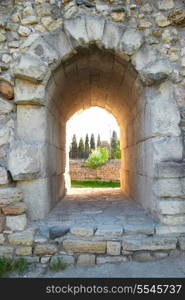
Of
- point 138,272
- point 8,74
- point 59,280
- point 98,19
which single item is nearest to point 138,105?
point 98,19

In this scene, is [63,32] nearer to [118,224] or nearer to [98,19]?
[98,19]

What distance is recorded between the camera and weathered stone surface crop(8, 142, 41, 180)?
2988mm

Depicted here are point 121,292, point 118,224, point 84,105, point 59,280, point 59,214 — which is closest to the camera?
point 121,292

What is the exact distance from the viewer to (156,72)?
3094 millimetres

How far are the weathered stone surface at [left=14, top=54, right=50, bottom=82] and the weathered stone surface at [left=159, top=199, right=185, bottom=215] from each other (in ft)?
6.86

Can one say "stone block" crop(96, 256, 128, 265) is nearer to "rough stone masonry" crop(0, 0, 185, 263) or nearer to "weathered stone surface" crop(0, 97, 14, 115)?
"rough stone masonry" crop(0, 0, 185, 263)

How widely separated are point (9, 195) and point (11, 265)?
2.45 feet

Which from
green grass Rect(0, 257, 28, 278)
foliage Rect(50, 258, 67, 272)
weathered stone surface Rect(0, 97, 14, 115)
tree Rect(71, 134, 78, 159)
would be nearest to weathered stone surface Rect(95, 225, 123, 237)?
foliage Rect(50, 258, 67, 272)

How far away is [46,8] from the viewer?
3.15m

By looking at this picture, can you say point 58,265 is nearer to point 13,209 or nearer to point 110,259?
point 110,259

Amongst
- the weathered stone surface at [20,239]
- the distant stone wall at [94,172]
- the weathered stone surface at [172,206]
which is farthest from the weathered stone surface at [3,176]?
the distant stone wall at [94,172]

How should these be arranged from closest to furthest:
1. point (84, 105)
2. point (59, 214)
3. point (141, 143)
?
1. point (59, 214)
2. point (141, 143)
3. point (84, 105)

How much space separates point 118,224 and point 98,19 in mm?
2519

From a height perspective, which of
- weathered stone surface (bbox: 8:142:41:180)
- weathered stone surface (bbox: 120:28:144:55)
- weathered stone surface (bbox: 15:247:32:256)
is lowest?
weathered stone surface (bbox: 15:247:32:256)
